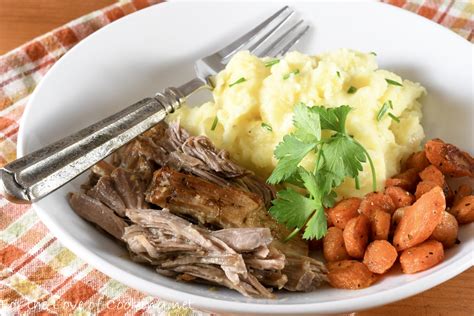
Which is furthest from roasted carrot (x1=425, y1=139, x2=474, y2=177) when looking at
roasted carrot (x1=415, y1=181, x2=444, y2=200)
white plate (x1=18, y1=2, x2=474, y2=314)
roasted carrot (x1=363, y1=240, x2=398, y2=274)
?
roasted carrot (x1=363, y1=240, x2=398, y2=274)

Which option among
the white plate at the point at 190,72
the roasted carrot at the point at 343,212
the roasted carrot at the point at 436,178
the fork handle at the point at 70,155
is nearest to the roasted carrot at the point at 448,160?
the roasted carrot at the point at 436,178

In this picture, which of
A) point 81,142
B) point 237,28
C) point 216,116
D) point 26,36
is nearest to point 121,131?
A: point 81,142

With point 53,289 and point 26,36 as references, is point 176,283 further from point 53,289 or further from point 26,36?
point 26,36

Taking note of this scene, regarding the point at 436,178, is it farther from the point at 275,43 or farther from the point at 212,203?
the point at 275,43

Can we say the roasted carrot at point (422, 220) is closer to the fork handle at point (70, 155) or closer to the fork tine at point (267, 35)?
the fork handle at point (70, 155)

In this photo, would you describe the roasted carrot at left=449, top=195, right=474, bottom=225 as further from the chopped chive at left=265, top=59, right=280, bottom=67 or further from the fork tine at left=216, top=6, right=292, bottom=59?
the fork tine at left=216, top=6, right=292, bottom=59

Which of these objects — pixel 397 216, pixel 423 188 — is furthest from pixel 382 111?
pixel 397 216
